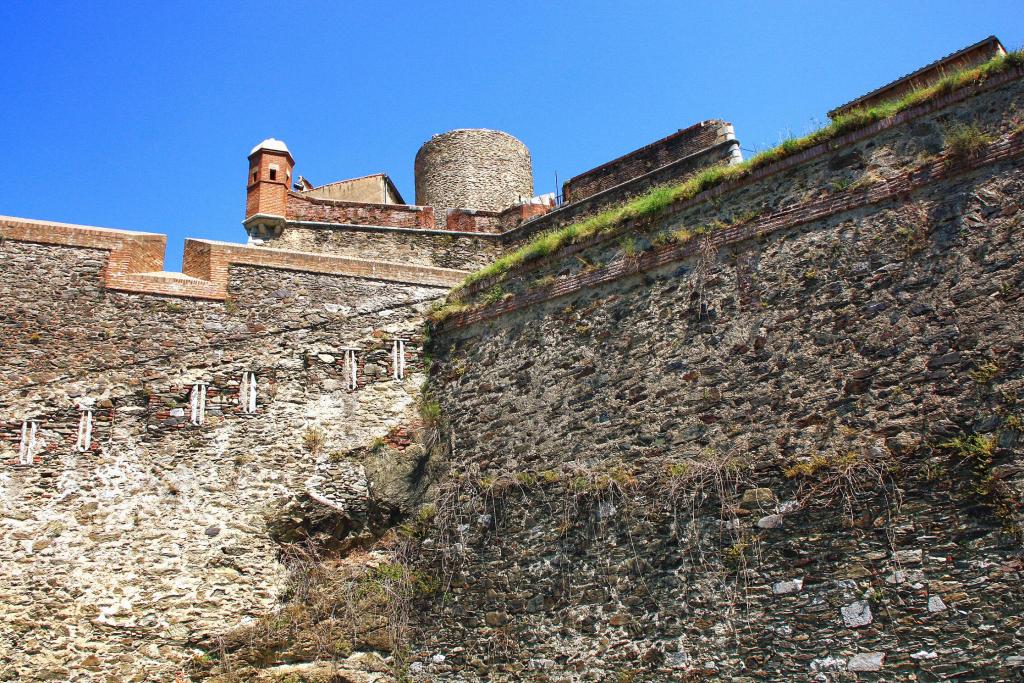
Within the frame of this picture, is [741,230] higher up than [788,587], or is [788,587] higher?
[741,230]

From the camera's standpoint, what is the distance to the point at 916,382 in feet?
25.1

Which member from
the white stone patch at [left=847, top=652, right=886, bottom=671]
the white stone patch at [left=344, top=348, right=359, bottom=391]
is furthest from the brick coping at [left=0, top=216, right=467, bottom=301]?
the white stone patch at [left=847, top=652, right=886, bottom=671]

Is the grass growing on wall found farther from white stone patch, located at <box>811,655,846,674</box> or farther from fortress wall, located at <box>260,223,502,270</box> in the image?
white stone patch, located at <box>811,655,846,674</box>

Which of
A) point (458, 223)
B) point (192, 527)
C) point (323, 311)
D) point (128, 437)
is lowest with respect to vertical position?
point (192, 527)

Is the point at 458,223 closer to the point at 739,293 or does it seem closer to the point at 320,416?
the point at 320,416

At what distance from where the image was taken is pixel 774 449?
8.23 meters

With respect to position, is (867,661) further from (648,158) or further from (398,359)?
(648,158)

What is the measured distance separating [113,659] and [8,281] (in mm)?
4777

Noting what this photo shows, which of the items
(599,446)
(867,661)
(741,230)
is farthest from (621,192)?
(867,661)

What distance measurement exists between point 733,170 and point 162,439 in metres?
7.03

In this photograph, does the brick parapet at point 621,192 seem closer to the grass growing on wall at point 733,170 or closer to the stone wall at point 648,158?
the stone wall at point 648,158

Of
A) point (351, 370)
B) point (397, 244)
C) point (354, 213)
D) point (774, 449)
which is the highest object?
point (354, 213)

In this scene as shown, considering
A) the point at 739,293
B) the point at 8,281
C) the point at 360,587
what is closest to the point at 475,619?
the point at 360,587

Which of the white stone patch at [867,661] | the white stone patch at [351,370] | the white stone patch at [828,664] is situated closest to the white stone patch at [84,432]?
the white stone patch at [351,370]
